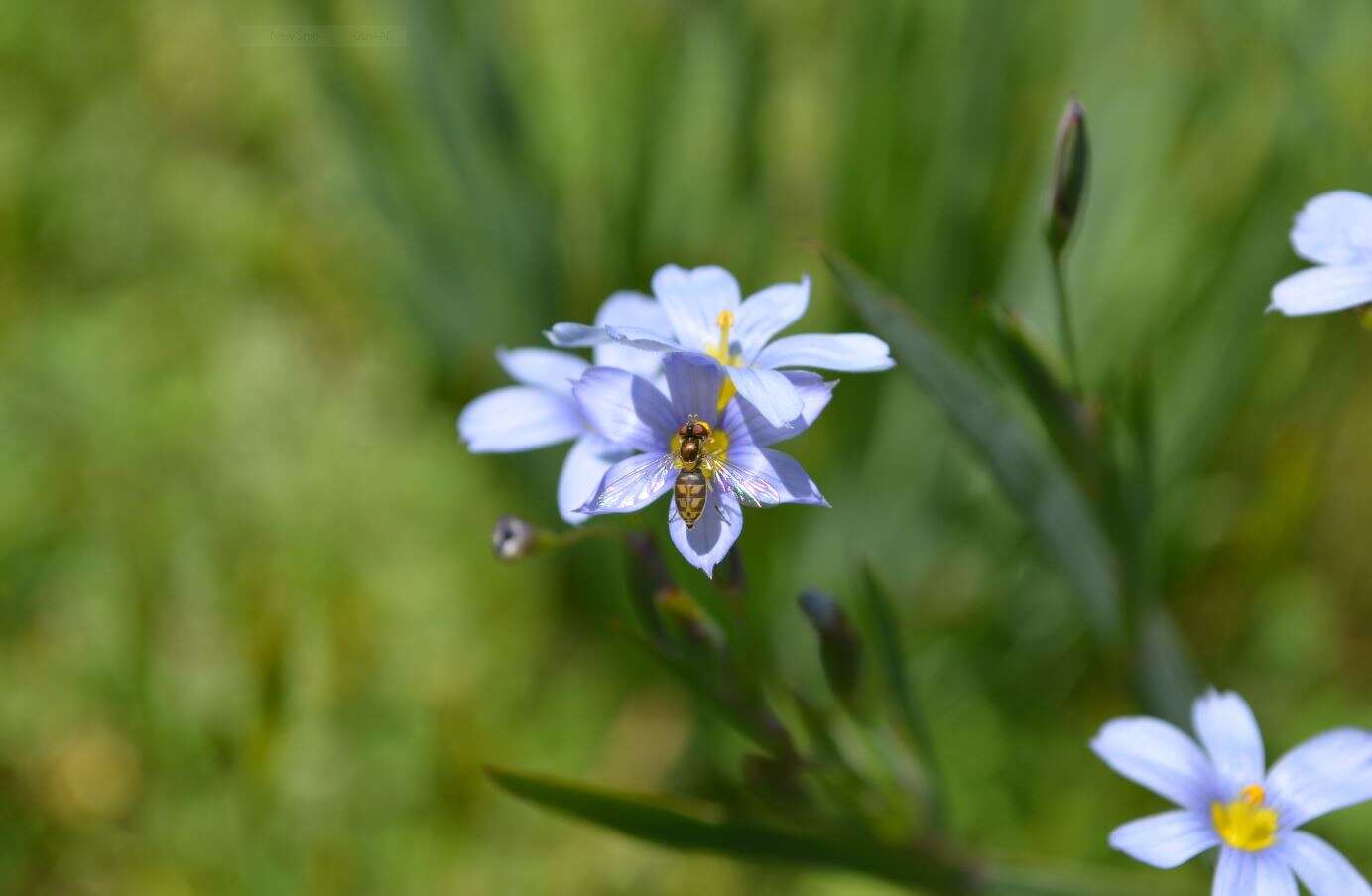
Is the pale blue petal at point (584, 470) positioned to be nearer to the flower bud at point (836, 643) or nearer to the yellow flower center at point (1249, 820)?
the flower bud at point (836, 643)

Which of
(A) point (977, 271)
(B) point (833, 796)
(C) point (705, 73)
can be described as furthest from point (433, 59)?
(B) point (833, 796)

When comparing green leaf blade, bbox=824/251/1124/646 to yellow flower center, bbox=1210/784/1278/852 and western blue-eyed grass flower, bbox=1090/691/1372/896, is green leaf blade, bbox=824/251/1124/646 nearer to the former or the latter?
western blue-eyed grass flower, bbox=1090/691/1372/896

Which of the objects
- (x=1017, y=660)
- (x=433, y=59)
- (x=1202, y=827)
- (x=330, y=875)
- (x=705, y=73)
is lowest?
(x=330, y=875)

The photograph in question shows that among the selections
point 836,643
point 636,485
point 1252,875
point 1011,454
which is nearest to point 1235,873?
point 1252,875

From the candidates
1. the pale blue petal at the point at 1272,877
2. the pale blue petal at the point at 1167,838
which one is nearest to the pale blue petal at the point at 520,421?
the pale blue petal at the point at 1167,838

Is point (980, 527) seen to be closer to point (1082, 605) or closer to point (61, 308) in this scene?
point (1082, 605)

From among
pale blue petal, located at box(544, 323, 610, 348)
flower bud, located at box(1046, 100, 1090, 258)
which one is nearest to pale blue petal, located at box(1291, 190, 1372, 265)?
flower bud, located at box(1046, 100, 1090, 258)
